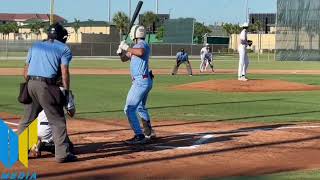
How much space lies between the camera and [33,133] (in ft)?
28.3

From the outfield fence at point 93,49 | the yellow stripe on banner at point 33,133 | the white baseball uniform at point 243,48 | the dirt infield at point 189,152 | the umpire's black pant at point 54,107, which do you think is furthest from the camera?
the outfield fence at point 93,49

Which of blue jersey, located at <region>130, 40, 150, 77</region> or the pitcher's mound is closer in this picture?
blue jersey, located at <region>130, 40, 150, 77</region>

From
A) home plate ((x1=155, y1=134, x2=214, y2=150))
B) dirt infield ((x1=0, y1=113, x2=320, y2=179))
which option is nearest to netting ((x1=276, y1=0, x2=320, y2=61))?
dirt infield ((x1=0, y1=113, x2=320, y2=179))

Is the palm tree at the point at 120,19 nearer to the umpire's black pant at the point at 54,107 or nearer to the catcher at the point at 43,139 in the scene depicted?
the catcher at the point at 43,139

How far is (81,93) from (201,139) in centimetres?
1119

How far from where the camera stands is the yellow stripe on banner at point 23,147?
7.92m

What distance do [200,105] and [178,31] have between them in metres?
85.5

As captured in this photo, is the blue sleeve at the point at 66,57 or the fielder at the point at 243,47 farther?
the fielder at the point at 243,47

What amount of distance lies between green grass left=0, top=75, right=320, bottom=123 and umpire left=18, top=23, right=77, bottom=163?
574cm

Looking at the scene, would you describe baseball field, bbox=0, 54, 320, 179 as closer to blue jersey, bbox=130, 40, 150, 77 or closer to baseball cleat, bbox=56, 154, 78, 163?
baseball cleat, bbox=56, 154, 78, 163

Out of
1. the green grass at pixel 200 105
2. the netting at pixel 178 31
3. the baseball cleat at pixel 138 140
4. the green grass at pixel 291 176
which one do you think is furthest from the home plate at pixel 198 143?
the netting at pixel 178 31

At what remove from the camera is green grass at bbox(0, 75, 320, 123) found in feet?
47.2

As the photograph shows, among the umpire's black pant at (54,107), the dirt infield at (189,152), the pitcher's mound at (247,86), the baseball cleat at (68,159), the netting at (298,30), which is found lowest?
the dirt infield at (189,152)

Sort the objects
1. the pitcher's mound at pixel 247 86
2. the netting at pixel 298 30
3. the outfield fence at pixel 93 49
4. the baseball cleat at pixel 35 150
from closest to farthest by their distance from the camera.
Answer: the baseball cleat at pixel 35 150
the pitcher's mound at pixel 247 86
the netting at pixel 298 30
the outfield fence at pixel 93 49
